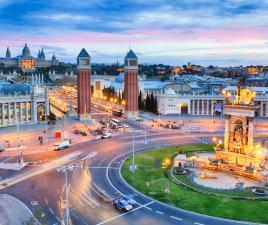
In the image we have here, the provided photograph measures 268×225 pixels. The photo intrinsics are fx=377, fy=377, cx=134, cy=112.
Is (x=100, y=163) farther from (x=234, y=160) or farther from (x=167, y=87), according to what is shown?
(x=167, y=87)

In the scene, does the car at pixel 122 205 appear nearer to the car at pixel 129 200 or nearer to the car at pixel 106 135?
the car at pixel 129 200

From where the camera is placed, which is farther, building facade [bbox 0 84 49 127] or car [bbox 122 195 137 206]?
building facade [bbox 0 84 49 127]

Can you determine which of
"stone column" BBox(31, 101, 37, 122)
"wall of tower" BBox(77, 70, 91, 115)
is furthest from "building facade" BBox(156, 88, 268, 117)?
"stone column" BBox(31, 101, 37, 122)

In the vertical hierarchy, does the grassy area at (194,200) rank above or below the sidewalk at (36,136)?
below

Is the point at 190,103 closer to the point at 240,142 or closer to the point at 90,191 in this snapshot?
the point at 240,142

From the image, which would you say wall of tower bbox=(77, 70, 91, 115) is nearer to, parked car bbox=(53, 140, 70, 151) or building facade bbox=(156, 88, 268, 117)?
building facade bbox=(156, 88, 268, 117)

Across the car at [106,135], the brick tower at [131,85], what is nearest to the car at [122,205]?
the car at [106,135]
